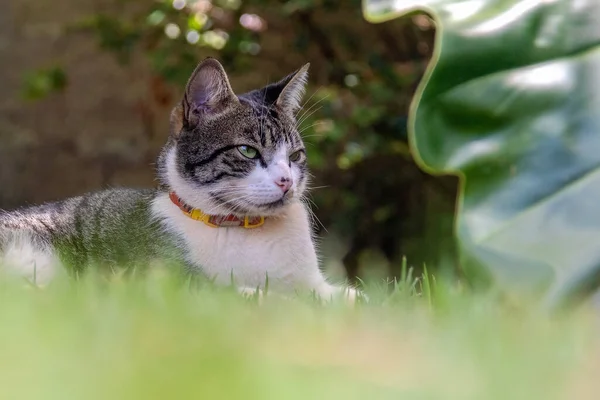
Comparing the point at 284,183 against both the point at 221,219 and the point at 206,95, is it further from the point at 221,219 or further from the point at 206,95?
the point at 206,95

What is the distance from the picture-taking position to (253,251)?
1894mm

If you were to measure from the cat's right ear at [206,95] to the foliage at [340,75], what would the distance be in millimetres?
951

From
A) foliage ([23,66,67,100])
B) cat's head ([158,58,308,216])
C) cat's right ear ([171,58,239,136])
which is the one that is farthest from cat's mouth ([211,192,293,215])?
foliage ([23,66,67,100])

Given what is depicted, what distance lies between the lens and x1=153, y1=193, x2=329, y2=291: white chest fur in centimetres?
186

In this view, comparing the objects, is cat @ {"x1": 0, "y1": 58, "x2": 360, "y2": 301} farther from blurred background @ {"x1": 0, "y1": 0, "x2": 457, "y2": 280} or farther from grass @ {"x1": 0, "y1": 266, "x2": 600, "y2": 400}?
blurred background @ {"x1": 0, "y1": 0, "x2": 457, "y2": 280}

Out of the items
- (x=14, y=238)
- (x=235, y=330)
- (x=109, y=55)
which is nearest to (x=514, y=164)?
(x=235, y=330)

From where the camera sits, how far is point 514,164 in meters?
Result: 0.89

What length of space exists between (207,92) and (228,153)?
7.4 inches

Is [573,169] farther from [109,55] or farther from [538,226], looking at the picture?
[109,55]

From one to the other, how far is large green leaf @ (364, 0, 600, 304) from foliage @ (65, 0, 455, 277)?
7.17 feet

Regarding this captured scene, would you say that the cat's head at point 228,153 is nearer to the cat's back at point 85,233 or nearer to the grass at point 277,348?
the cat's back at point 85,233

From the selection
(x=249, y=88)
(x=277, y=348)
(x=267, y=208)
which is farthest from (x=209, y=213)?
(x=249, y=88)

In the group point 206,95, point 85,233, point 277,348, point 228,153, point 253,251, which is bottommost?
point 277,348

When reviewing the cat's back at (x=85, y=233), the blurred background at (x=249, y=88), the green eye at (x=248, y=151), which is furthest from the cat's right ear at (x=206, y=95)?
the blurred background at (x=249, y=88)
